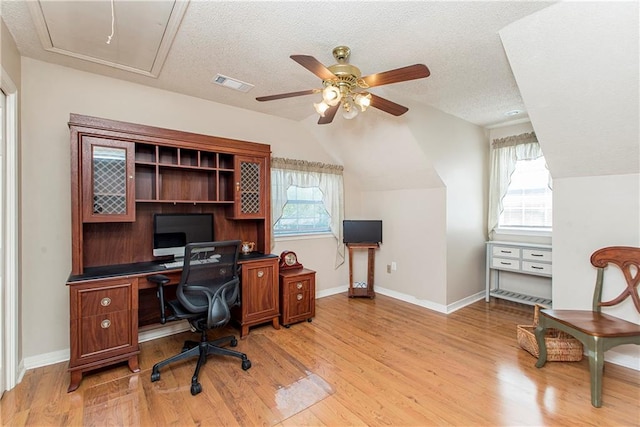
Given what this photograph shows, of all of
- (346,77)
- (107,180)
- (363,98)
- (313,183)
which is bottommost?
(107,180)

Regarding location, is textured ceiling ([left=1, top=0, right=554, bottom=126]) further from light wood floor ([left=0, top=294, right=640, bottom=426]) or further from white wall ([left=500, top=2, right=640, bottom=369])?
light wood floor ([left=0, top=294, right=640, bottom=426])

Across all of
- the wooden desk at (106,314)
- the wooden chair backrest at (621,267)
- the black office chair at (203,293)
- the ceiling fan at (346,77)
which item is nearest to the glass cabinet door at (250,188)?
the black office chair at (203,293)

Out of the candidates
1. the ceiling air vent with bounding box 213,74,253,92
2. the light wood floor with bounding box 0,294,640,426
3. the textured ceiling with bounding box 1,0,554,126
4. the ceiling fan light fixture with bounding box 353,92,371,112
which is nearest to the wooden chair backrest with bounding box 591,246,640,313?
the light wood floor with bounding box 0,294,640,426

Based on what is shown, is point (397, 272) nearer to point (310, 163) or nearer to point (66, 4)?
point (310, 163)

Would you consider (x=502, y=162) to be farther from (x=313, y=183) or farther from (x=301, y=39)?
(x=301, y=39)

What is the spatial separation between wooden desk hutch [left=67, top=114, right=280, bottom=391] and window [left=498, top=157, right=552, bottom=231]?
341 cm

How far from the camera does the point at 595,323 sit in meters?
2.16

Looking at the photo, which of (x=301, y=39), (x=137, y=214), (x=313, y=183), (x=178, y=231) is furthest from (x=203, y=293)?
(x=313, y=183)

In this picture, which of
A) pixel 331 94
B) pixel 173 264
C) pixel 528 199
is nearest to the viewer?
pixel 331 94

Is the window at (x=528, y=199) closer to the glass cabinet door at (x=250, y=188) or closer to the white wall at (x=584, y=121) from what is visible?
the white wall at (x=584, y=121)

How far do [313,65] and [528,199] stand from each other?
12.2ft

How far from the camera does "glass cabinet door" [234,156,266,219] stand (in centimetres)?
315

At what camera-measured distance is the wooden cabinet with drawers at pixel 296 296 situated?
3.26 meters

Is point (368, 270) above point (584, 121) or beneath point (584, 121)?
beneath
